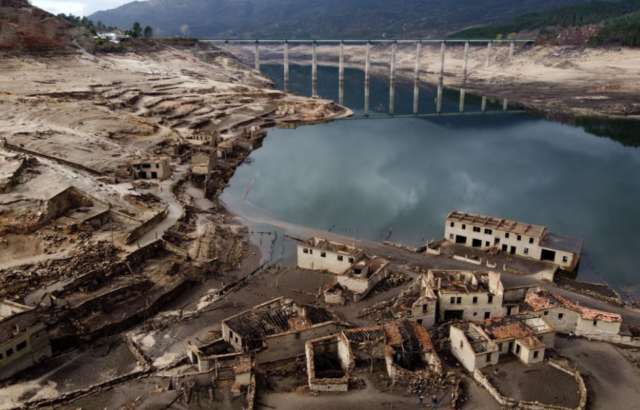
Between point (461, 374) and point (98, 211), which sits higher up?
point (98, 211)

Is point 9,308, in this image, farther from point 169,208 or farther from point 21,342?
point 169,208

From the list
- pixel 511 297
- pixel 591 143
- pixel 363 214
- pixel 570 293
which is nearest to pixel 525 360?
pixel 511 297

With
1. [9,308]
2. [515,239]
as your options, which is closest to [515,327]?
[515,239]

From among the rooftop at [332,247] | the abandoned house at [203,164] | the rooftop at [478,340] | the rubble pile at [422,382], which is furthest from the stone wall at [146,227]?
the rooftop at [478,340]

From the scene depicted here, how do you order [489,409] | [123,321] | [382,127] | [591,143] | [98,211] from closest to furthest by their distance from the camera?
[489,409] → [123,321] → [98,211] → [591,143] → [382,127]

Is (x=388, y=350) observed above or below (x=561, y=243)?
below

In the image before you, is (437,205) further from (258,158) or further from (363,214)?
(258,158)

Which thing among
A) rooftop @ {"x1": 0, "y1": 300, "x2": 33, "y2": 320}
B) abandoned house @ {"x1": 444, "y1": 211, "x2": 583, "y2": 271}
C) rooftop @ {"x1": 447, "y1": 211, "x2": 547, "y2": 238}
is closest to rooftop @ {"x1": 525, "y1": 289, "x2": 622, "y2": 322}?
abandoned house @ {"x1": 444, "y1": 211, "x2": 583, "y2": 271}
